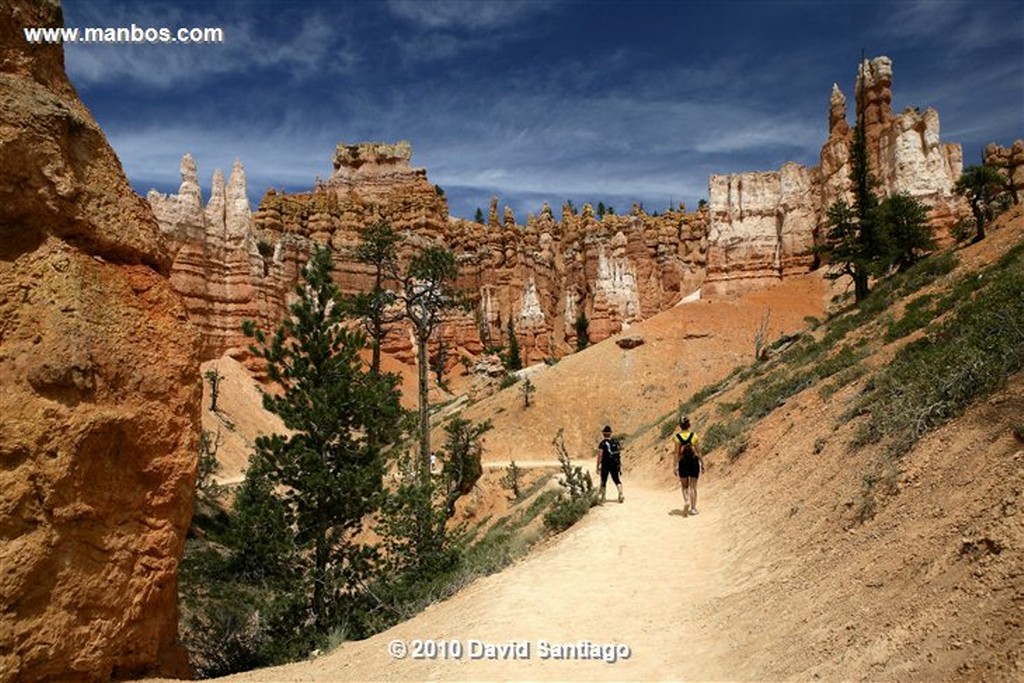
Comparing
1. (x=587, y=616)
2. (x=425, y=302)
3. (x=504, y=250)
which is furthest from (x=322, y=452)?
(x=504, y=250)

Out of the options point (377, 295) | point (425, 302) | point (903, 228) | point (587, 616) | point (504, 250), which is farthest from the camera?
point (504, 250)

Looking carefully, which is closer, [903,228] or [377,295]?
[377,295]

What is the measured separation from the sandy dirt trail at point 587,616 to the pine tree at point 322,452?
372 cm

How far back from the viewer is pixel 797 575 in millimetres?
6480

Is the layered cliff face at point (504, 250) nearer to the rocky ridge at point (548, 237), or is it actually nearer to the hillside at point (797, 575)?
the rocky ridge at point (548, 237)

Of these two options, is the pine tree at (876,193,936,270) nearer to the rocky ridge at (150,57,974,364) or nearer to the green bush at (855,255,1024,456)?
the rocky ridge at (150,57,974,364)

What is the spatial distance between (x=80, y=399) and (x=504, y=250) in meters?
74.2

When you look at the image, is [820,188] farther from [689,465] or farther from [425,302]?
[689,465]

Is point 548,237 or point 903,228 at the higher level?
point 548,237

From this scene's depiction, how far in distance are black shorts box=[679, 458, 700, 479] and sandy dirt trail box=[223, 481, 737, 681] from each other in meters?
1.03

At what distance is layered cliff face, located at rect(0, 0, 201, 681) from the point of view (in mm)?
4750

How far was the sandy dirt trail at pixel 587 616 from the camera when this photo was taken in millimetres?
5730

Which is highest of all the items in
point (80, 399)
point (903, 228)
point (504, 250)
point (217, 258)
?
point (504, 250)

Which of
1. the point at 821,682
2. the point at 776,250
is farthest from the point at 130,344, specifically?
the point at 776,250
